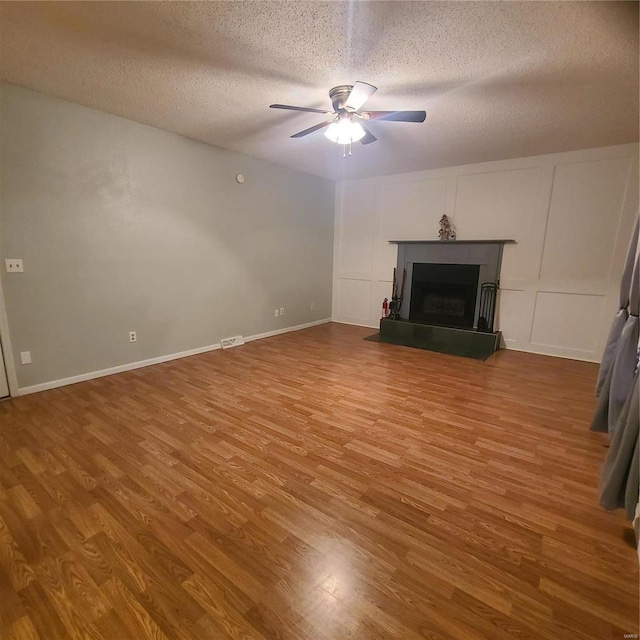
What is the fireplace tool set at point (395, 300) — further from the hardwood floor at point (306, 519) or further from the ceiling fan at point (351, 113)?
the ceiling fan at point (351, 113)

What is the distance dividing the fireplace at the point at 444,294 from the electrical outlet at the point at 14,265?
4.66 meters

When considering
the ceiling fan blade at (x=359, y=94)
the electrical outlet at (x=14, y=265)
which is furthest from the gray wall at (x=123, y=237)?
the ceiling fan blade at (x=359, y=94)

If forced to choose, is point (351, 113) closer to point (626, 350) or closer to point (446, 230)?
point (626, 350)

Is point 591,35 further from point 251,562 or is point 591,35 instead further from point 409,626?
point 251,562

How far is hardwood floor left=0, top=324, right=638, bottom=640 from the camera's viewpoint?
1.13 m

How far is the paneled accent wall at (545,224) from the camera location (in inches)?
146

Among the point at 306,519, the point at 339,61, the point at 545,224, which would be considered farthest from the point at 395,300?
the point at 306,519

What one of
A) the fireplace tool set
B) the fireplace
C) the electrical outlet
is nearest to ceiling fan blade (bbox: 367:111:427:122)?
the fireplace

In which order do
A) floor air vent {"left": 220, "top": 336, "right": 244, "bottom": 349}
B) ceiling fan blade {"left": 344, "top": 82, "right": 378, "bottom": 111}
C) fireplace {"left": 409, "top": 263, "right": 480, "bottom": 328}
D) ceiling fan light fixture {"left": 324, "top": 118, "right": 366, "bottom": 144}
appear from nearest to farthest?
ceiling fan blade {"left": 344, "top": 82, "right": 378, "bottom": 111}, ceiling fan light fixture {"left": 324, "top": 118, "right": 366, "bottom": 144}, floor air vent {"left": 220, "top": 336, "right": 244, "bottom": 349}, fireplace {"left": 409, "top": 263, "right": 480, "bottom": 328}

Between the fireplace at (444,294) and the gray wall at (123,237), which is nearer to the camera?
the gray wall at (123,237)

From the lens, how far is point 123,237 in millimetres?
3266

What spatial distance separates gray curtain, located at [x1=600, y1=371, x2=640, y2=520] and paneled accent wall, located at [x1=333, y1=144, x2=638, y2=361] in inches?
121

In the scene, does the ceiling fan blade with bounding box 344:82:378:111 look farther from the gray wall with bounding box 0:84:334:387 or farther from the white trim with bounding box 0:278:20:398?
the white trim with bounding box 0:278:20:398

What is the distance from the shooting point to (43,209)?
2754 mm
